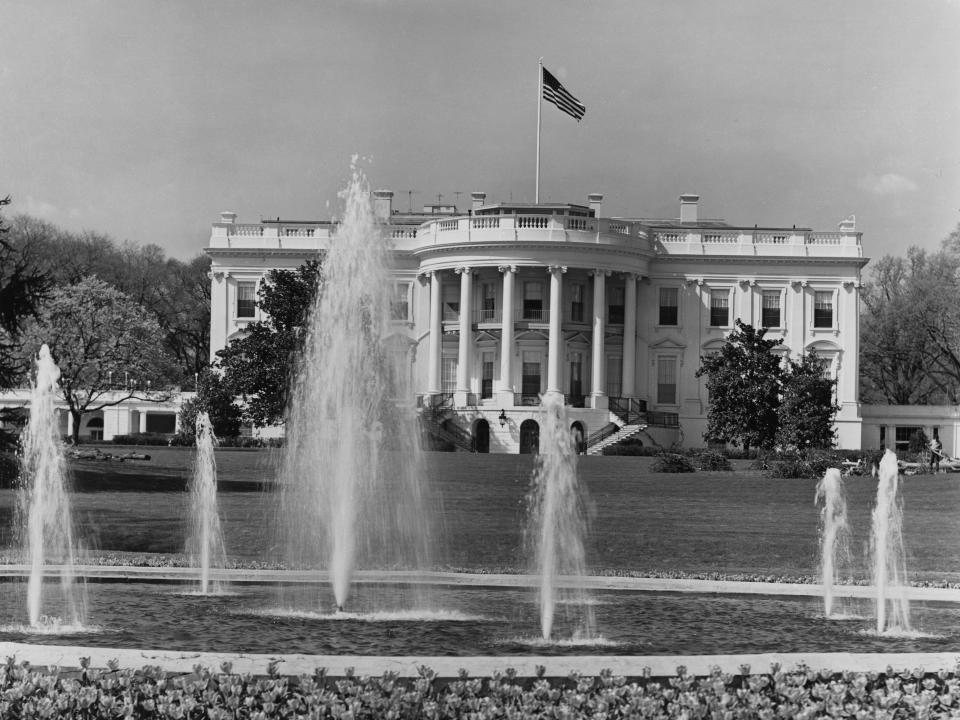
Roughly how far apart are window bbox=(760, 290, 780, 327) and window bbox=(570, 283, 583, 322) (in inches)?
369

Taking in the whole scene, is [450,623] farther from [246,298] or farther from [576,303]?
[246,298]

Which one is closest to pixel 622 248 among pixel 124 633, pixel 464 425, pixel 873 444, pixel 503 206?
pixel 503 206

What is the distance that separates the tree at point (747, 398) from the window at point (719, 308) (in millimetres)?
20577

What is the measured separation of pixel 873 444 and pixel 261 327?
3447 centimetres

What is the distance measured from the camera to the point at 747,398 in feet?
147

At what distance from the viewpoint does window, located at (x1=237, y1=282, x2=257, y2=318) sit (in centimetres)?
6788

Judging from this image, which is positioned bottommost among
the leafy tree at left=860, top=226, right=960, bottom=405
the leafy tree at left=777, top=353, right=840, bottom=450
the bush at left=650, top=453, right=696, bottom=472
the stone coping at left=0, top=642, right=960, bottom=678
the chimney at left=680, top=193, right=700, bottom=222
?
the stone coping at left=0, top=642, right=960, bottom=678

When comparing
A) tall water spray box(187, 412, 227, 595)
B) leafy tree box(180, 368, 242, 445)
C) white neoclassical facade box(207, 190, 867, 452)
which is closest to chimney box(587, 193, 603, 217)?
white neoclassical facade box(207, 190, 867, 452)

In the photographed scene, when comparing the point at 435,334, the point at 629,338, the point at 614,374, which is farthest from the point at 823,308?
the point at 435,334

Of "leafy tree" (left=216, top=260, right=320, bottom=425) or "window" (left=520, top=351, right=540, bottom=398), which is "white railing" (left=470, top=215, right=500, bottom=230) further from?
"leafy tree" (left=216, top=260, right=320, bottom=425)

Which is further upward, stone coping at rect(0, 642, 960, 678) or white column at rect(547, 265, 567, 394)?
white column at rect(547, 265, 567, 394)

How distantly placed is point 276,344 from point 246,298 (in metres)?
23.3

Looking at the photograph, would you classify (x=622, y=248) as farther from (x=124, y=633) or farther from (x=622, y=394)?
(x=124, y=633)

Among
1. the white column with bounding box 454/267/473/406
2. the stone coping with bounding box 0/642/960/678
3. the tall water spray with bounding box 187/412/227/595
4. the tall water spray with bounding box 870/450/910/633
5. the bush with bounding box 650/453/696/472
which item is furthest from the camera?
the white column with bounding box 454/267/473/406
